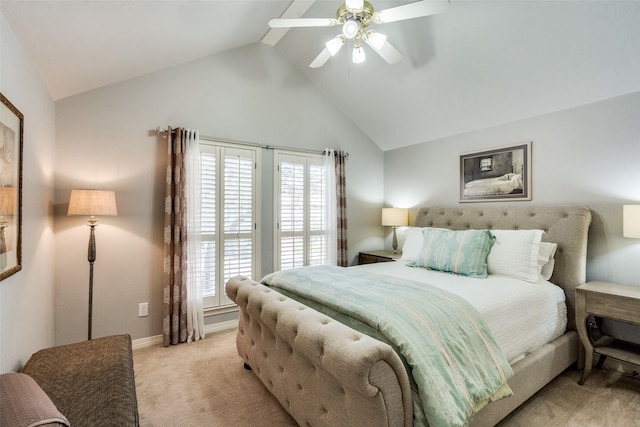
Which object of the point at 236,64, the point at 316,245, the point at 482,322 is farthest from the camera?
the point at 316,245

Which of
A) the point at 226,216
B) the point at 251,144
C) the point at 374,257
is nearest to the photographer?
the point at 226,216

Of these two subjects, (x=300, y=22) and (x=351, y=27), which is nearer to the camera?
(x=351, y=27)

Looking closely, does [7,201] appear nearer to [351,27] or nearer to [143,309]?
[143,309]

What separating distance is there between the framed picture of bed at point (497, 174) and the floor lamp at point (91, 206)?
3.67m

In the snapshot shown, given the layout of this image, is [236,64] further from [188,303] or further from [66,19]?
[188,303]

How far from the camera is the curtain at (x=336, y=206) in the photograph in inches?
160

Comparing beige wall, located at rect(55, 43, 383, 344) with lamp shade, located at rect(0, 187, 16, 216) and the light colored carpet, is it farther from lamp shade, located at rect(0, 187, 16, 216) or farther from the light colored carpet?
lamp shade, located at rect(0, 187, 16, 216)

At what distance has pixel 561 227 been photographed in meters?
2.66

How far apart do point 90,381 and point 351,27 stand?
250 cm

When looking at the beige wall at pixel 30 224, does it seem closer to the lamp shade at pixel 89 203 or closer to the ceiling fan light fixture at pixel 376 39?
the lamp shade at pixel 89 203

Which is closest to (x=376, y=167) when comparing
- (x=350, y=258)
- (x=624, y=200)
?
(x=350, y=258)

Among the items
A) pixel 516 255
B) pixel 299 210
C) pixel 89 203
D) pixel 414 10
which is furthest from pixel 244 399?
pixel 414 10

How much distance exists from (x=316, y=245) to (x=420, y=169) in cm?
177

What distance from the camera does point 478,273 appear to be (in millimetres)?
2521
